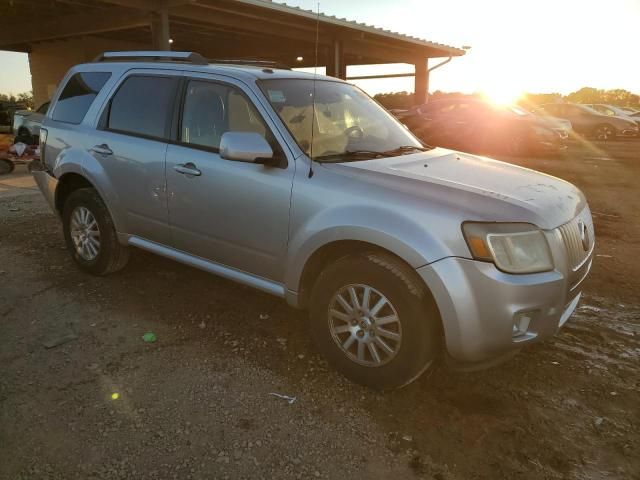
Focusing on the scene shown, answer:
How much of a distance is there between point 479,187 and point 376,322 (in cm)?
94

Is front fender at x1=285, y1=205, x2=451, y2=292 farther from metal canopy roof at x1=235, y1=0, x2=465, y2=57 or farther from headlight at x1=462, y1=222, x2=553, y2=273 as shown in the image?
metal canopy roof at x1=235, y1=0, x2=465, y2=57

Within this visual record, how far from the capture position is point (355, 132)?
12.1 ft

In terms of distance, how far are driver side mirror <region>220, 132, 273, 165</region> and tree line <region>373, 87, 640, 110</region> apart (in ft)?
87.3

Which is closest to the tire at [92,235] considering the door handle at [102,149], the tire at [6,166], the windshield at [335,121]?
the door handle at [102,149]

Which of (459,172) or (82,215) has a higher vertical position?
(459,172)

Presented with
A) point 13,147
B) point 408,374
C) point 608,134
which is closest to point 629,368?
point 408,374

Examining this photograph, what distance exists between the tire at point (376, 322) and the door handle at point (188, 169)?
3.85 feet

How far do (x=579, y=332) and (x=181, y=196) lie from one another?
9.87 feet

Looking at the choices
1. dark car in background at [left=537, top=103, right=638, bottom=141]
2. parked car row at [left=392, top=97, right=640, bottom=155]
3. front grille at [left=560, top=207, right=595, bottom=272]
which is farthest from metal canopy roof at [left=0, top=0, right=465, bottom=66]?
front grille at [left=560, top=207, right=595, bottom=272]

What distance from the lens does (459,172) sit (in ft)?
10.5

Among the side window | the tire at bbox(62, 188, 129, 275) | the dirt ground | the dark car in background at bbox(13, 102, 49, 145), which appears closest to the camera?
the dirt ground

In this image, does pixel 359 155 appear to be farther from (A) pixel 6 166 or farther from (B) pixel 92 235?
(A) pixel 6 166

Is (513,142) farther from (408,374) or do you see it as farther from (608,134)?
(408,374)

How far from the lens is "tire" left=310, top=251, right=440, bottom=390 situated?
269 cm
